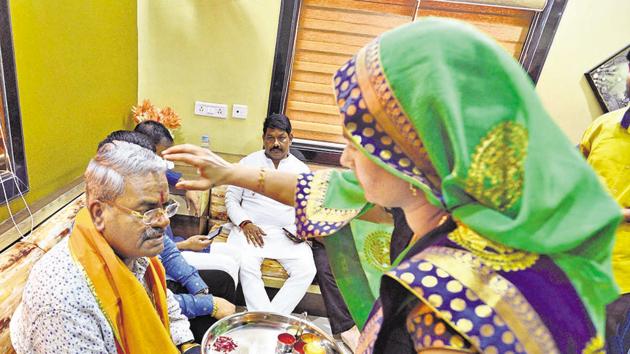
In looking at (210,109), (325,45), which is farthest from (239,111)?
(325,45)

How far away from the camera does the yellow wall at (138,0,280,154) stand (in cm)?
299

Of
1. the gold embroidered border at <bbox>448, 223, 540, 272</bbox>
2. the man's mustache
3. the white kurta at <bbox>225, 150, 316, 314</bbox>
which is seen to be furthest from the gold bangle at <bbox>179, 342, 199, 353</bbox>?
the gold embroidered border at <bbox>448, 223, 540, 272</bbox>

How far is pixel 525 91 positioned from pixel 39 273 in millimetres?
1305

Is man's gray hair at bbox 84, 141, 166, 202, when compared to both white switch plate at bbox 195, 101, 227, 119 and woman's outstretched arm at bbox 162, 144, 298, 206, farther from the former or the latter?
white switch plate at bbox 195, 101, 227, 119

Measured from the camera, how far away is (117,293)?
114cm

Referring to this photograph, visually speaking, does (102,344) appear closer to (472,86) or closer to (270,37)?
(472,86)

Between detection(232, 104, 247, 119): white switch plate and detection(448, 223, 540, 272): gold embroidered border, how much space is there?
2.98 m

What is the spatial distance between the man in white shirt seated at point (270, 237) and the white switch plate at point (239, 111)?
51 cm

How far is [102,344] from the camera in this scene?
108 cm

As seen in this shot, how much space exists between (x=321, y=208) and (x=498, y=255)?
1.45 feet

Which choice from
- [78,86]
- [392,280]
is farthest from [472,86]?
[78,86]

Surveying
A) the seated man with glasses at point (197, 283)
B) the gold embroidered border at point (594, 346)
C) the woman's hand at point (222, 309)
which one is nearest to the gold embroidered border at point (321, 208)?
the gold embroidered border at point (594, 346)

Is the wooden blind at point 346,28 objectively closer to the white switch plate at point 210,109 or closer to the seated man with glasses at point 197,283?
the white switch plate at point 210,109

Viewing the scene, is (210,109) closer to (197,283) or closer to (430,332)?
(197,283)
